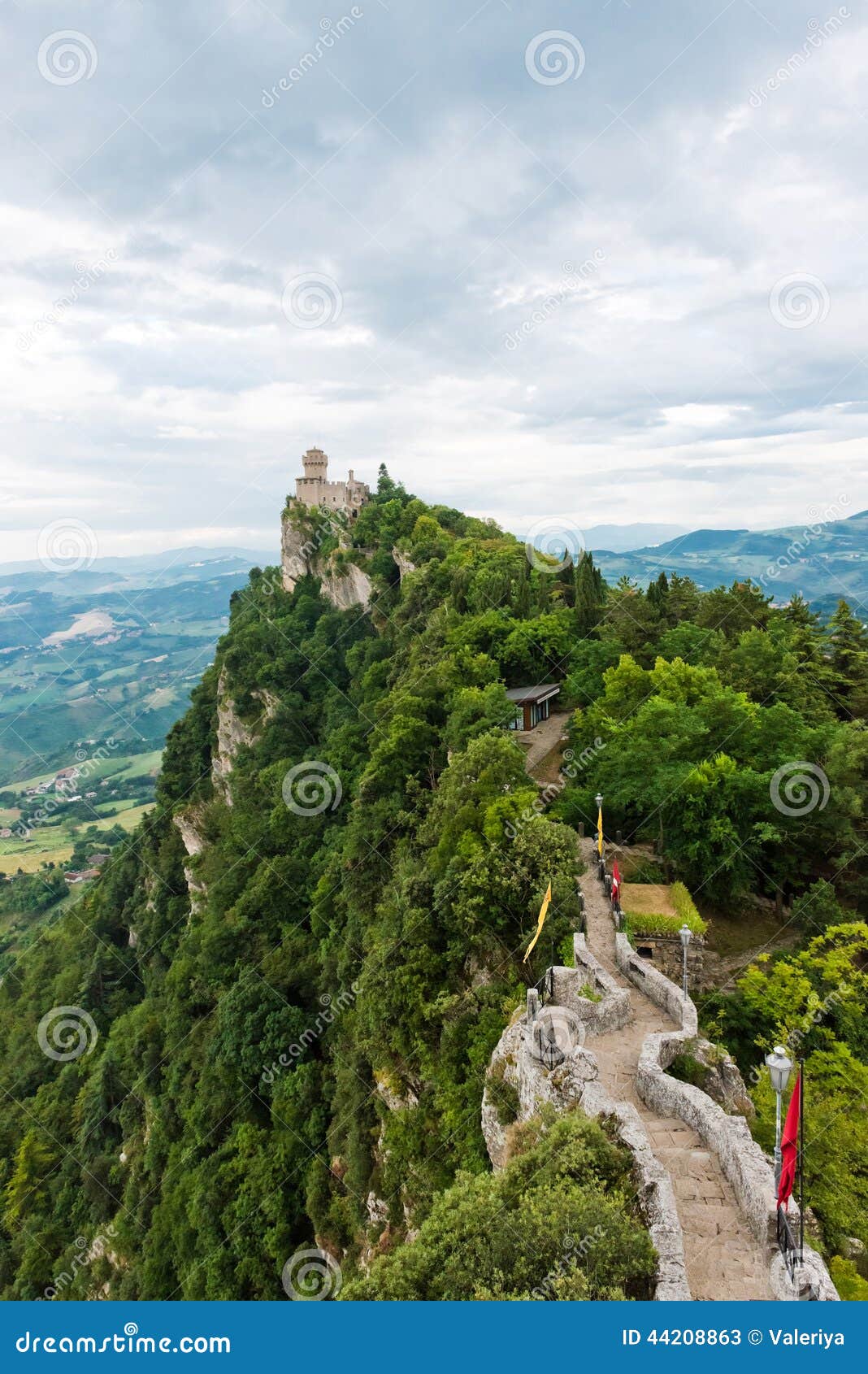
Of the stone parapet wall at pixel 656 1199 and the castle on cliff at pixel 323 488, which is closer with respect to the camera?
the stone parapet wall at pixel 656 1199

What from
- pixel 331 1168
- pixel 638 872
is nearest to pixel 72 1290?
pixel 331 1168

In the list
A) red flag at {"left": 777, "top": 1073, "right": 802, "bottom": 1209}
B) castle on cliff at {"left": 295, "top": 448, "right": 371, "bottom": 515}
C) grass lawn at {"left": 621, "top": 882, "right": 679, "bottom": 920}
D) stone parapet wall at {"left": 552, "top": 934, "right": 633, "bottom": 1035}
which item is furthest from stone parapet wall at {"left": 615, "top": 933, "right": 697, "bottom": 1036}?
castle on cliff at {"left": 295, "top": 448, "right": 371, "bottom": 515}

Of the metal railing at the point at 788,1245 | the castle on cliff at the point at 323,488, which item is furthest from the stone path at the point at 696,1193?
the castle on cliff at the point at 323,488

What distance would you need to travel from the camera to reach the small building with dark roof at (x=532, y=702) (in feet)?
113

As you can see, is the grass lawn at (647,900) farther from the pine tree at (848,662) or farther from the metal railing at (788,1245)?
the pine tree at (848,662)

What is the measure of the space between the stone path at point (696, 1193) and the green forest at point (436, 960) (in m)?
1.02

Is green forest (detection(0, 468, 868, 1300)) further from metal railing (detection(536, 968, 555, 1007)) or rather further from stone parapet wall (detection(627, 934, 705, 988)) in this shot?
metal railing (detection(536, 968, 555, 1007))

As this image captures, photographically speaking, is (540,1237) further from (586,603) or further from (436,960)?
(586,603)

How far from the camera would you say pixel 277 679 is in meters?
61.2

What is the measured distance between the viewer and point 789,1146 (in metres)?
8.44

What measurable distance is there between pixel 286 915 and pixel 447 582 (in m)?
24.6

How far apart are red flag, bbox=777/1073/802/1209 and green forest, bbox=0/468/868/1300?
6.07 ft

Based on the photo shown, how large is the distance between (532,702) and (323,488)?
56.2m

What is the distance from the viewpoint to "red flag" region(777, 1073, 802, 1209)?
8290 millimetres
